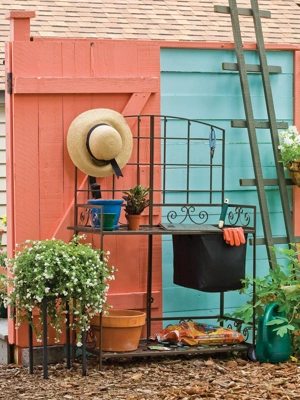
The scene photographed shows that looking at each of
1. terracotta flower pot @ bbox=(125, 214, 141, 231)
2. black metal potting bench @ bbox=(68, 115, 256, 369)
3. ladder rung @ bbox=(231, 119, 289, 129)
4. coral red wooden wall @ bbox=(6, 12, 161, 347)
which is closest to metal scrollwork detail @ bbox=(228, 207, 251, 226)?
black metal potting bench @ bbox=(68, 115, 256, 369)

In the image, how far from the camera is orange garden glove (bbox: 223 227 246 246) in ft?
19.7

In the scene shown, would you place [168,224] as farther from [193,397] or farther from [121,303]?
[193,397]

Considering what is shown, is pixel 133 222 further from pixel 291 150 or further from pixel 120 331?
pixel 291 150

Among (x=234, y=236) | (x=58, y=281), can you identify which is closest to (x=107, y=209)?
(x=58, y=281)

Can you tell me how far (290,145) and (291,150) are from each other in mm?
43

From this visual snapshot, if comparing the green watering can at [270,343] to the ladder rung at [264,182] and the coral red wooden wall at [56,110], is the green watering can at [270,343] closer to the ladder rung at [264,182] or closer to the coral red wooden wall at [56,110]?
the coral red wooden wall at [56,110]

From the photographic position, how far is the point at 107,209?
591 centimetres

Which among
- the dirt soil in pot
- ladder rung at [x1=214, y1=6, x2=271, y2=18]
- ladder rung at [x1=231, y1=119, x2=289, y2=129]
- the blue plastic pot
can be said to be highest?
ladder rung at [x1=214, y1=6, x2=271, y2=18]

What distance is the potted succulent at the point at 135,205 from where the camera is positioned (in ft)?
19.7

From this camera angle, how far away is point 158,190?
6312 millimetres

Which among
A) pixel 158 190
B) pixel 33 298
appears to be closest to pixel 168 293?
pixel 158 190

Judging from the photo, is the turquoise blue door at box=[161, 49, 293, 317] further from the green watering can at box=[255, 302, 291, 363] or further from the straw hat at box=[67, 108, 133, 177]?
the green watering can at box=[255, 302, 291, 363]

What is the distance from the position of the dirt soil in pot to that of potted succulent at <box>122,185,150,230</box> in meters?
0.96

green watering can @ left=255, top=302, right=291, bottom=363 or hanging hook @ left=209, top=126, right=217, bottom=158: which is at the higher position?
hanging hook @ left=209, top=126, right=217, bottom=158
